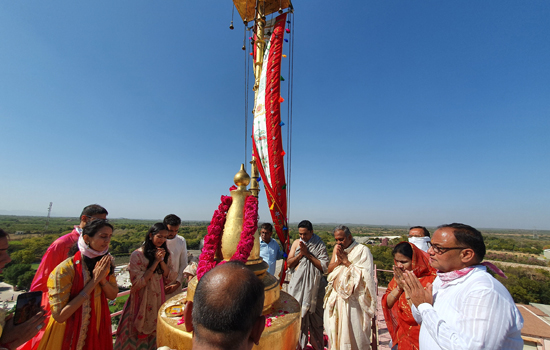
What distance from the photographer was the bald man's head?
0.95m

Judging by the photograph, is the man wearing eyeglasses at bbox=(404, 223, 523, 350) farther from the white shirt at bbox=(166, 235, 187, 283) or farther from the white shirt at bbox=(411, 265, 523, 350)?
the white shirt at bbox=(166, 235, 187, 283)

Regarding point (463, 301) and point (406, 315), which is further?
point (406, 315)

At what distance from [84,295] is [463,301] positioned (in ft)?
12.6

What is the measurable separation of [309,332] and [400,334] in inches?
80.6

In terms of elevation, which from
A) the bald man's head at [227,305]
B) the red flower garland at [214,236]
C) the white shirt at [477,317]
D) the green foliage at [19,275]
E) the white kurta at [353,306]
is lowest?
the green foliage at [19,275]

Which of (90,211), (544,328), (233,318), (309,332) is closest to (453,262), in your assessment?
(233,318)

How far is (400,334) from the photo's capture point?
10.7 feet

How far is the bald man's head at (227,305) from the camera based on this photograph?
95 cm

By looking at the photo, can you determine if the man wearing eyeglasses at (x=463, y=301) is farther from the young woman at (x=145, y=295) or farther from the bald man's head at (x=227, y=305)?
the young woman at (x=145, y=295)

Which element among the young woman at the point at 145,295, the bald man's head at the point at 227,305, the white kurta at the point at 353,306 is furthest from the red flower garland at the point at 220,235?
the white kurta at the point at 353,306

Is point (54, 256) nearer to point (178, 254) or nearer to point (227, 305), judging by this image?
point (178, 254)

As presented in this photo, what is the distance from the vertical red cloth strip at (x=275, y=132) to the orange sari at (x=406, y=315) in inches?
83.9

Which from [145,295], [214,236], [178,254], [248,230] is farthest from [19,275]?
[248,230]

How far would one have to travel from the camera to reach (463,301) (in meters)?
1.94
